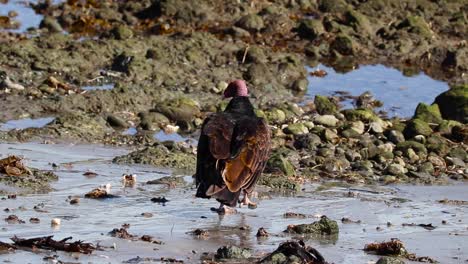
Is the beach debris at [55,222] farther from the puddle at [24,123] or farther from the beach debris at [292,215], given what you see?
the puddle at [24,123]

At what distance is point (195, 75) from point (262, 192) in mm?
6325

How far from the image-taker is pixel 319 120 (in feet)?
46.8

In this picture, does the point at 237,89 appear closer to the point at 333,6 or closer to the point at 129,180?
the point at 129,180

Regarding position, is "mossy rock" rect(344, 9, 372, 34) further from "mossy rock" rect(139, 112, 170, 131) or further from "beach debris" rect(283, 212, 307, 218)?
"beach debris" rect(283, 212, 307, 218)

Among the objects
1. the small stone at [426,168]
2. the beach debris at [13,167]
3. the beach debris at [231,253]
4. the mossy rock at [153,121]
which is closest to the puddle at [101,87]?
the mossy rock at [153,121]

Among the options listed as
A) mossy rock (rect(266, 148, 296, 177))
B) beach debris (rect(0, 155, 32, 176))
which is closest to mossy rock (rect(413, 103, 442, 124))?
mossy rock (rect(266, 148, 296, 177))

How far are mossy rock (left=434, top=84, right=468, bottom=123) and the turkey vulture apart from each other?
5724mm

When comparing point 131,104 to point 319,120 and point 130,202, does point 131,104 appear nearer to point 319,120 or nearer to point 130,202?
point 319,120

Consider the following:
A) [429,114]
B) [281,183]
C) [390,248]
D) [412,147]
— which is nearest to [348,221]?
[390,248]

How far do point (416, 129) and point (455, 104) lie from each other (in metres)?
1.63

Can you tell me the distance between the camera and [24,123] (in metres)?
13.4

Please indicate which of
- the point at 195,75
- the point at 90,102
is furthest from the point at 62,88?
the point at 195,75

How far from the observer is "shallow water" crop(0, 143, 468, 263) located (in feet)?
25.7

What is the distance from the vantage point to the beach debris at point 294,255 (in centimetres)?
732
